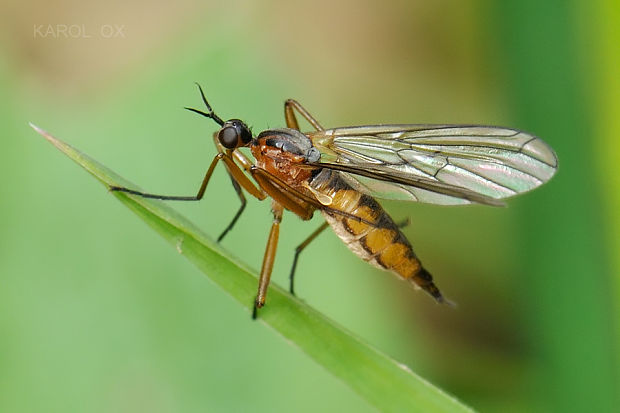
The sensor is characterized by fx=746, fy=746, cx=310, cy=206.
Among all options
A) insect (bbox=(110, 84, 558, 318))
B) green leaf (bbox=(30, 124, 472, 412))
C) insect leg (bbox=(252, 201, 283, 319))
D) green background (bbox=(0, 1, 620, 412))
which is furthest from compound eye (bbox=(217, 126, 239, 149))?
green background (bbox=(0, 1, 620, 412))

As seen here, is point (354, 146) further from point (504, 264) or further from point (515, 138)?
point (504, 264)

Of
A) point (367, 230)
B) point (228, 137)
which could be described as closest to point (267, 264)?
point (367, 230)

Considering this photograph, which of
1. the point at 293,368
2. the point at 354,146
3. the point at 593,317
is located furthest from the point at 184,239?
the point at 593,317

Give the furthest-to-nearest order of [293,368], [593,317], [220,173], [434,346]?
[220,173]
[434,346]
[293,368]
[593,317]

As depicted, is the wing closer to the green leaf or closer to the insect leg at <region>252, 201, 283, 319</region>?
the insect leg at <region>252, 201, 283, 319</region>

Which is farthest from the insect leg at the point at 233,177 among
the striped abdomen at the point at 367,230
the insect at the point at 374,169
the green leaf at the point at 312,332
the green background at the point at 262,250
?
the green background at the point at 262,250

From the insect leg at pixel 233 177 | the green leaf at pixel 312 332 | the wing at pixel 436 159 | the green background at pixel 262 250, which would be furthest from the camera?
the green background at pixel 262 250

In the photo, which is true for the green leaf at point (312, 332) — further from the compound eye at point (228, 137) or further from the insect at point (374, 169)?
the compound eye at point (228, 137)
